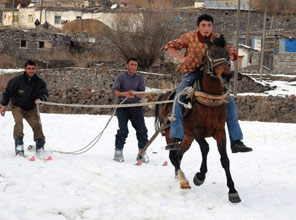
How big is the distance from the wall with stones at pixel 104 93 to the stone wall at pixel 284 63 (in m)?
9.26

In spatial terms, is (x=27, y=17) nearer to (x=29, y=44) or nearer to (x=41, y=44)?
(x=29, y=44)

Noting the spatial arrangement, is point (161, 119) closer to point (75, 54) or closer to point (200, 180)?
point (200, 180)

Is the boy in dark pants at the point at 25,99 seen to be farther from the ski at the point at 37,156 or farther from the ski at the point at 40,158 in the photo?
the ski at the point at 40,158

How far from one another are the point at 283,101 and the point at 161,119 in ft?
48.6

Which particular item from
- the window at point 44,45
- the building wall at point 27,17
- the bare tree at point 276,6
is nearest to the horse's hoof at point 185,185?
the window at point 44,45

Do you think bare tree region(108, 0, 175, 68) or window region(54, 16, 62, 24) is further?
window region(54, 16, 62, 24)

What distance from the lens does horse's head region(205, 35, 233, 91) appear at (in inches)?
243

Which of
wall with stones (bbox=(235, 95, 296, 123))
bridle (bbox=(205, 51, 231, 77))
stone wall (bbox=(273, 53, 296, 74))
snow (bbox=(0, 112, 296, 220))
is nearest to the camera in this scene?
snow (bbox=(0, 112, 296, 220))

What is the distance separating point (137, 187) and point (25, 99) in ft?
10.6

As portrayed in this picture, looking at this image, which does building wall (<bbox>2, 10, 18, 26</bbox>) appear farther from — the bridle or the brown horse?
the bridle

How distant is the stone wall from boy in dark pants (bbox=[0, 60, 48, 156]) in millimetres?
29246

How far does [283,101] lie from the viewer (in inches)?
883

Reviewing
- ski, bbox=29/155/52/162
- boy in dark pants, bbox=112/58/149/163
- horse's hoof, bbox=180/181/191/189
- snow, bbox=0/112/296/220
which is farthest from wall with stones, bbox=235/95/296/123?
horse's hoof, bbox=180/181/191/189

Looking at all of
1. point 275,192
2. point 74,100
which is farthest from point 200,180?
point 74,100
